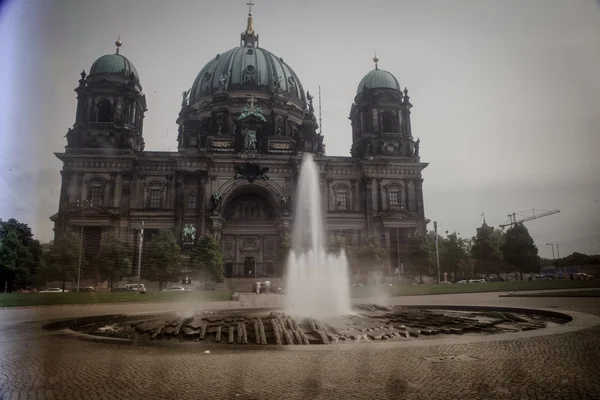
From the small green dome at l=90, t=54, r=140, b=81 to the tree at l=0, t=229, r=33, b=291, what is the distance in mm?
26828

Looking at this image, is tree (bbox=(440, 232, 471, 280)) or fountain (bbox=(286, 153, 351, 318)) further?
tree (bbox=(440, 232, 471, 280))

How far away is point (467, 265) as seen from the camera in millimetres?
64812

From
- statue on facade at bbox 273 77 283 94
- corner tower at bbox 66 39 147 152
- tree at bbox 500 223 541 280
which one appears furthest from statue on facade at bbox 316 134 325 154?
tree at bbox 500 223 541 280

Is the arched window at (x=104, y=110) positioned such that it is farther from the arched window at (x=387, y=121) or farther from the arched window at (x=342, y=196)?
the arched window at (x=387, y=121)

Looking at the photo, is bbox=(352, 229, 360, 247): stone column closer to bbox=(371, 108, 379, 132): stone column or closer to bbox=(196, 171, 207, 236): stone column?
bbox=(371, 108, 379, 132): stone column

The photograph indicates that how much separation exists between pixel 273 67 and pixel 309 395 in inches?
2973

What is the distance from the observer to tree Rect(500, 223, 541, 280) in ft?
215

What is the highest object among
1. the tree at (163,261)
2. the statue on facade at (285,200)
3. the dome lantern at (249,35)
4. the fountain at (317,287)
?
the dome lantern at (249,35)

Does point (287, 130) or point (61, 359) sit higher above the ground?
point (287, 130)

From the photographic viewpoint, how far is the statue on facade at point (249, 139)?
6231 centimetres

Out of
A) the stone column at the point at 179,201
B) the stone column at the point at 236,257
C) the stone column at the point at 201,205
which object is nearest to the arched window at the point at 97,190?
the stone column at the point at 179,201

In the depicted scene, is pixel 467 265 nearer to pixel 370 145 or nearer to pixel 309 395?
pixel 370 145

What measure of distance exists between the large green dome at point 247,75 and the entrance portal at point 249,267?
2918 centimetres

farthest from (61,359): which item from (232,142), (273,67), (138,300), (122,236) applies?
(273,67)
